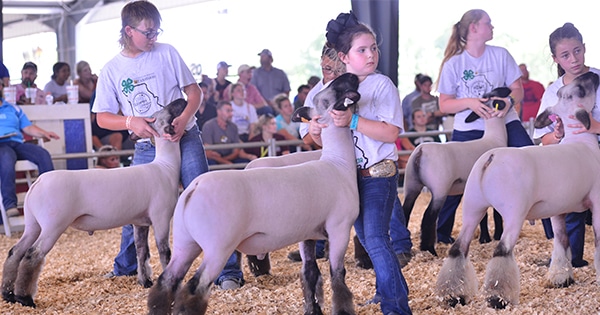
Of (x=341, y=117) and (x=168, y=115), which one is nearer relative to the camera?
(x=341, y=117)

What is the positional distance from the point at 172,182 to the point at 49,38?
15.7m

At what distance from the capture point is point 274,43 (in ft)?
61.4

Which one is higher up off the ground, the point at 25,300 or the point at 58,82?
the point at 58,82

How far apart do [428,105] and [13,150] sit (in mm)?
6592

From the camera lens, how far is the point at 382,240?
3738 mm

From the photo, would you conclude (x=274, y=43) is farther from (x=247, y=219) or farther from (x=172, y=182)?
(x=247, y=219)

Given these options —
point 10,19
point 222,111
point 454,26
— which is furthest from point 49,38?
point 454,26

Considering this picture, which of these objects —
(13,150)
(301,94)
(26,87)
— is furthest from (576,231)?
(301,94)

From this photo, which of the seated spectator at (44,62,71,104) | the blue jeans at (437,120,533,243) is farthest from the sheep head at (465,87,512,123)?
the seated spectator at (44,62,71,104)

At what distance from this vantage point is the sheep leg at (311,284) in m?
3.91

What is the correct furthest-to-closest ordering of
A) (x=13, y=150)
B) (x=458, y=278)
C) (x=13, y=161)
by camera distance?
(x=13, y=150)
(x=13, y=161)
(x=458, y=278)

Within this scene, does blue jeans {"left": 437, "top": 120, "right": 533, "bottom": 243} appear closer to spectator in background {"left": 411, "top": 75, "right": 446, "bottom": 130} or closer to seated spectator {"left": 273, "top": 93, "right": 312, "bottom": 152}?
seated spectator {"left": 273, "top": 93, "right": 312, "bottom": 152}

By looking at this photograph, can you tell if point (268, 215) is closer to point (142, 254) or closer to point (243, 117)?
point (142, 254)

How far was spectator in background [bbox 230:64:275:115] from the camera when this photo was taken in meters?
12.2
